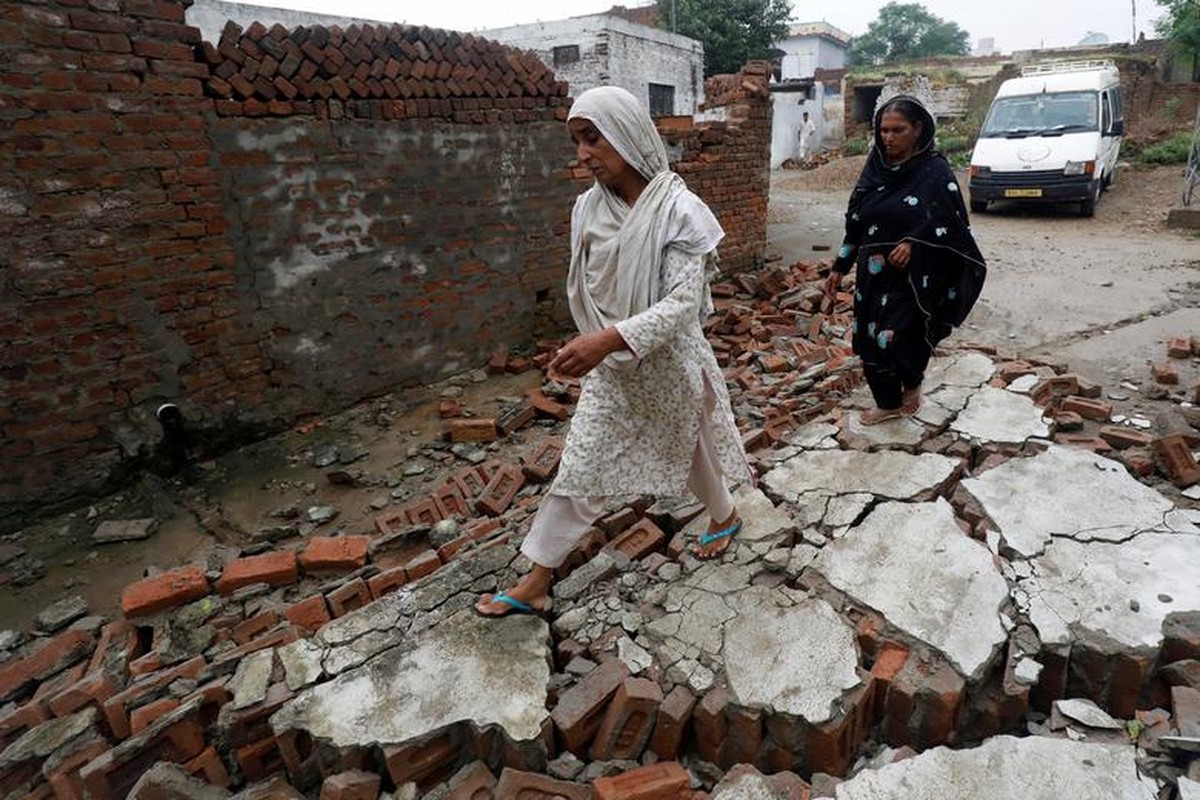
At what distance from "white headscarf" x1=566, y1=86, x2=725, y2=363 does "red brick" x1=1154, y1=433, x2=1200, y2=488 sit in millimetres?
2176

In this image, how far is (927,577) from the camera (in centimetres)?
232

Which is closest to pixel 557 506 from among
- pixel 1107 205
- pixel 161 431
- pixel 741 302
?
pixel 161 431

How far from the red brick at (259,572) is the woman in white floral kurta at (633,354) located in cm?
111

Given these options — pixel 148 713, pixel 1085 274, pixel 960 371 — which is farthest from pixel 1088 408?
pixel 1085 274

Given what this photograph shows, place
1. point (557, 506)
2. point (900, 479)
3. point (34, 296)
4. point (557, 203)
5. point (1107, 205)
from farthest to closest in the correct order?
1. point (1107, 205)
2. point (557, 203)
3. point (34, 296)
4. point (900, 479)
5. point (557, 506)

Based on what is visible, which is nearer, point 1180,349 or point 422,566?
point 422,566

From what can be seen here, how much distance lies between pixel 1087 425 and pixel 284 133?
15.5ft

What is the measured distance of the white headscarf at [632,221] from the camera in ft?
6.43

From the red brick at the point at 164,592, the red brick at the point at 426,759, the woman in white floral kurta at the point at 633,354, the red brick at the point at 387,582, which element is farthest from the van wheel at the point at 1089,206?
the red brick at the point at 164,592

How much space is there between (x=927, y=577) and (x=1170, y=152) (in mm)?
17770

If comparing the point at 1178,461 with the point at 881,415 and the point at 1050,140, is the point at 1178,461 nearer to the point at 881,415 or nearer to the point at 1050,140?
the point at 881,415

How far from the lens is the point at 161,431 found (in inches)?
151

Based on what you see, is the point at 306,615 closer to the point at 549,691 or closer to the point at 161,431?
the point at 549,691

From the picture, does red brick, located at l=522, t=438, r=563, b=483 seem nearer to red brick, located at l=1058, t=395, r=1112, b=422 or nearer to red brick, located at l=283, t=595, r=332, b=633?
red brick, located at l=283, t=595, r=332, b=633
